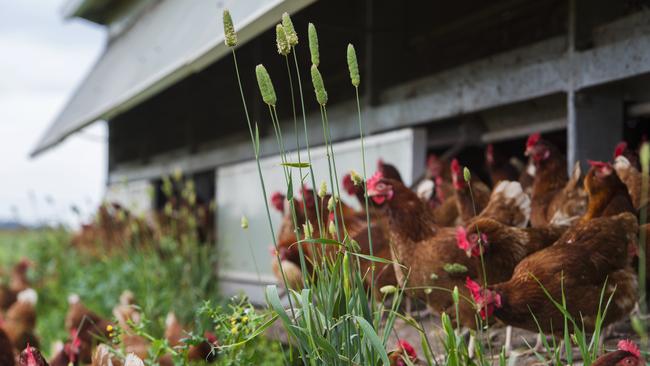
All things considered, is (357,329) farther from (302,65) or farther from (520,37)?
(302,65)

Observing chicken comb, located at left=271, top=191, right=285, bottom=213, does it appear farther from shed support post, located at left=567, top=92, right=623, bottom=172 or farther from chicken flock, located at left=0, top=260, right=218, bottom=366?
shed support post, located at left=567, top=92, right=623, bottom=172

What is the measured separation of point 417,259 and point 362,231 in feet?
2.18

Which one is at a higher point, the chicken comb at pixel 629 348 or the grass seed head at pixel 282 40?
the grass seed head at pixel 282 40

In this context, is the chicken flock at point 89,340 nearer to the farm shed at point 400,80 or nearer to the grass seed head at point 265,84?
the grass seed head at point 265,84

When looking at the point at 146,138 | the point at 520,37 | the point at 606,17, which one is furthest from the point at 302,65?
the point at 146,138

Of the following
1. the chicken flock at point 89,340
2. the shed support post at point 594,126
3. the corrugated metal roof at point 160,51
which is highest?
the corrugated metal roof at point 160,51

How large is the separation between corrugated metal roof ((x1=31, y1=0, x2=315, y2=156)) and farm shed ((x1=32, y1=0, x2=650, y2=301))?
2 cm

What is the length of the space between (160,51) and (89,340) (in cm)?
295

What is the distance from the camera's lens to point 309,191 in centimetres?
372

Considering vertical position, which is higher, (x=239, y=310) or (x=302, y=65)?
(x=302, y=65)

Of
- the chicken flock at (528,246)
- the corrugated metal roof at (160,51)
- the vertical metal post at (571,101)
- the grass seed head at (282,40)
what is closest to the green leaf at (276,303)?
the chicken flock at (528,246)

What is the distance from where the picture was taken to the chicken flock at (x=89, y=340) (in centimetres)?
232

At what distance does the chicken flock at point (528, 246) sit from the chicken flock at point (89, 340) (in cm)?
70

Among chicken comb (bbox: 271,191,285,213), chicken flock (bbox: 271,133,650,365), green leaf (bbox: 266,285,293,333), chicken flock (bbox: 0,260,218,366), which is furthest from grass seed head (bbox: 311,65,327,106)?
chicken comb (bbox: 271,191,285,213)
